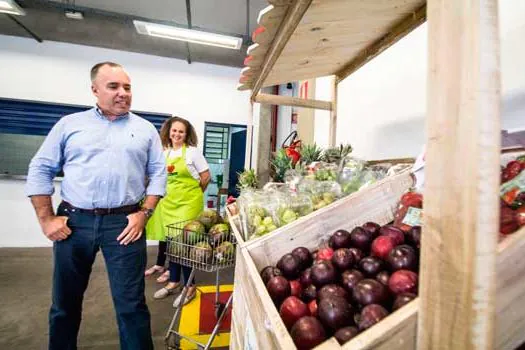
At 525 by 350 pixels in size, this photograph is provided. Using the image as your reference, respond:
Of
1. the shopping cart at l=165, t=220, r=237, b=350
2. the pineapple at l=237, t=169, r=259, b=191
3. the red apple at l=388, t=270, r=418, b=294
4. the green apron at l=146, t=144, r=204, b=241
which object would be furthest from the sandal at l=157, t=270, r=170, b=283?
the red apple at l=388, t=270, r=418, b=294

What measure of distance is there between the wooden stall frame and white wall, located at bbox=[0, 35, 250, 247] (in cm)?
368

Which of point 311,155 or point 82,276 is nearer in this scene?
point 82,276

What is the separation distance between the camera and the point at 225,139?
490 cm

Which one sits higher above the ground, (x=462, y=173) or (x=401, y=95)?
(x=401, y=95)

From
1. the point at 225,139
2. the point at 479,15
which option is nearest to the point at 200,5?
the point at 225,139

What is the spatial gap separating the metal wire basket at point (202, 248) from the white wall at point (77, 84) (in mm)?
2659

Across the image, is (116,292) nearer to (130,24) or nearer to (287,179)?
(287,179)

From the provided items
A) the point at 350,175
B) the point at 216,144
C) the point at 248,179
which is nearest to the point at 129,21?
the point at 216,144

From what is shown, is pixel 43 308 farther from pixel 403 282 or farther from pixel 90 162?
pixel 403 282

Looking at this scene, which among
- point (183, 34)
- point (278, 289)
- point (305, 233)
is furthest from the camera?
point (183, 34)

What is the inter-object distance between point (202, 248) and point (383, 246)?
0.97m

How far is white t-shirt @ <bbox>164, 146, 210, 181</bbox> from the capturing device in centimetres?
247

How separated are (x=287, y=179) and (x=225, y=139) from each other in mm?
3455

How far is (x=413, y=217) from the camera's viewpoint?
0.79m
